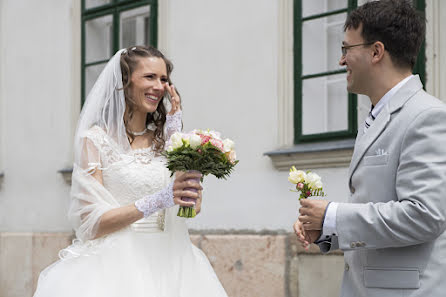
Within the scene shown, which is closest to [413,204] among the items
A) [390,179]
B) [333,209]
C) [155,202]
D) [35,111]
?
[390,179]

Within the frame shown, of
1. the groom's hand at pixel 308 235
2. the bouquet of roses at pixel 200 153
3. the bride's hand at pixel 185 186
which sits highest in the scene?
the bouquet of roses at pixel 200 153

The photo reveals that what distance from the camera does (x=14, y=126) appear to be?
8875 millimetres

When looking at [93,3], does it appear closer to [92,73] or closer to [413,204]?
[92,73]

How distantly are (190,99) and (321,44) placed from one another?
5.04 ft

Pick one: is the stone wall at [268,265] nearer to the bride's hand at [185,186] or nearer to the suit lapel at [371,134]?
the bride's hand at [185,186]

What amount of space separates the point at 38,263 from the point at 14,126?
1.92 m

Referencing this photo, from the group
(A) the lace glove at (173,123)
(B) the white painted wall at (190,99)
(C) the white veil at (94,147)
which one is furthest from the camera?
(B) the white painted wall at (190,99)

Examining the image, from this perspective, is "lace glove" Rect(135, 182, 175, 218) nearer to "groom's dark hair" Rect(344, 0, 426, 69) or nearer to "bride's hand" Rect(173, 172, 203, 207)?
"bride's hand" Rect(173, 172, 203, 207)

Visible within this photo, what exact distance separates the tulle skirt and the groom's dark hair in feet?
5.49

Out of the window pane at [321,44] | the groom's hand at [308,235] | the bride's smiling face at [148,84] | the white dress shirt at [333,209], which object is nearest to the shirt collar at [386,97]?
the white dress shirt at [333,209]

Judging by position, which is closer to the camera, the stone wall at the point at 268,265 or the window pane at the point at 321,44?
the stone wall at the point at 268,265

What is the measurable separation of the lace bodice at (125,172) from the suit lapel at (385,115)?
1.46 meters

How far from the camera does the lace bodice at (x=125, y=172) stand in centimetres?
370

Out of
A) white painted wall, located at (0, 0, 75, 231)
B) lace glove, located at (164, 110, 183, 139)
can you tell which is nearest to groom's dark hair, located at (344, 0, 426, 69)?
lace glove, located at (164, 110, 183, 139)
